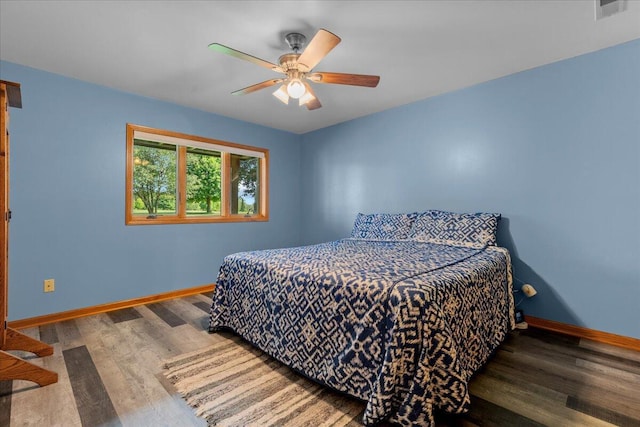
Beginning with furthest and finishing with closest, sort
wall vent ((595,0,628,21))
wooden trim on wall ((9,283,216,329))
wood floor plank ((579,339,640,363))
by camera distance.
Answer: wooden trim on wall ((9,283,216,329)), wood floor plank ((579,339,640,363)), wall vent ((595,0,628,21))

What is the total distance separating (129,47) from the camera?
2.21 meters

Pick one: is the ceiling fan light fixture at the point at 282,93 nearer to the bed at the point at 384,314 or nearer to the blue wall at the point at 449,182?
the bed at the point at 384,314

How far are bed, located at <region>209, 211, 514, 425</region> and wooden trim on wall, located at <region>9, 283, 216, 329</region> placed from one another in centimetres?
126

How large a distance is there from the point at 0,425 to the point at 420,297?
79.2 inches

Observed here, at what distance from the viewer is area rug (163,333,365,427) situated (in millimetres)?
1406

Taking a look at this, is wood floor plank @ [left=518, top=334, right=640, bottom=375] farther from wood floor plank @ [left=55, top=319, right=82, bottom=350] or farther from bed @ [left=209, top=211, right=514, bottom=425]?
wood floor plank @ [left=55, top=319, right=82, bottom=350]

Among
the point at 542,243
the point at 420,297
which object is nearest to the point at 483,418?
the point at 420,297

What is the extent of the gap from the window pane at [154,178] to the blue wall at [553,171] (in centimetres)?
273

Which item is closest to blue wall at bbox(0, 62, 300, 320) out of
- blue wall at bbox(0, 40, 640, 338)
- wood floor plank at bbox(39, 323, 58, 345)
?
blue wall at bbox(0, 40, 640, 338)

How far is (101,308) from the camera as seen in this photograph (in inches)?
113

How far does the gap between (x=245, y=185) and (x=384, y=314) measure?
130 inches

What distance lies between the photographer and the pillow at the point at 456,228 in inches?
102

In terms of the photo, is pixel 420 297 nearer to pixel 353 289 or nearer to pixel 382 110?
pixel 353 289

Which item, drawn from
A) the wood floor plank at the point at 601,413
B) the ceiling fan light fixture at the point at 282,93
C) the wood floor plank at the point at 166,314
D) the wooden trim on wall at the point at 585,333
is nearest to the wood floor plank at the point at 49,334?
the wood floor plank at the point at 166,314
